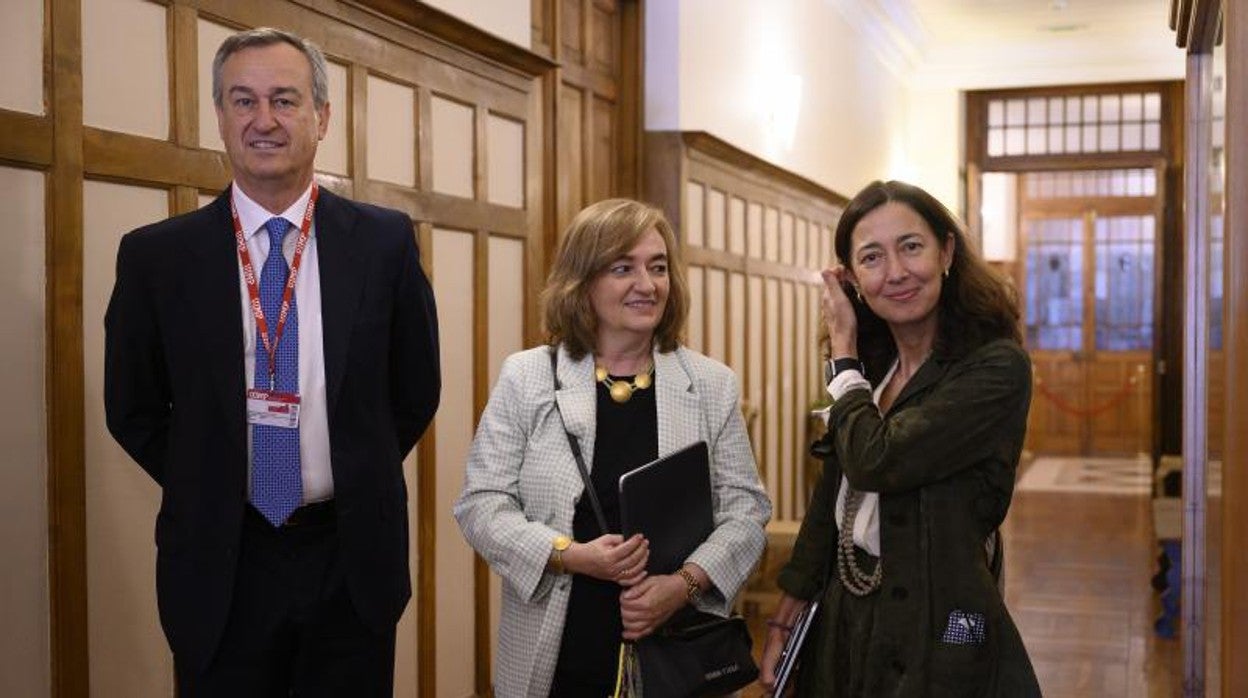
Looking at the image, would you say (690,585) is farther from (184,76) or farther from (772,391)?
(772,391)

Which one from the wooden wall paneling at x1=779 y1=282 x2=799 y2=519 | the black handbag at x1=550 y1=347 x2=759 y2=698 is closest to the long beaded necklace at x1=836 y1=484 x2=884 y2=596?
the black handbag at x1=550 y1=347 x2=759 y2=698

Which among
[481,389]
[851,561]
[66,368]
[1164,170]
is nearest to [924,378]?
[851,561]

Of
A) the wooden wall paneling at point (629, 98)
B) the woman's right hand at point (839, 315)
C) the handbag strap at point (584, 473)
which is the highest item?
A: the wooden wall paneling at point (629, 98)

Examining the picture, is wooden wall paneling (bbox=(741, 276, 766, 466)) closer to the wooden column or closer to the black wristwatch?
the black wristwatch

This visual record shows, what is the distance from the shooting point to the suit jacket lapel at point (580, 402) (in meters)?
2.35

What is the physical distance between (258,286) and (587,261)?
0.60 m

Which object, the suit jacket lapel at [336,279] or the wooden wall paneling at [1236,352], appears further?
the suit jacket lapel at [336,279]

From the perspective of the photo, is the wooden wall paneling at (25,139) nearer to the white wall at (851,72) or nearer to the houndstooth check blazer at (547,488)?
the houndstooth check blazer at (547,488)

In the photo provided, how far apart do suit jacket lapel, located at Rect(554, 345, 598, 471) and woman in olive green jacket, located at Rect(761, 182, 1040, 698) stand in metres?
0.40

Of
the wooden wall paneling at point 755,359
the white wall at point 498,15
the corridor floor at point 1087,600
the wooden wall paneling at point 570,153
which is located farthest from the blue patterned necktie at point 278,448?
the wooden wall paneling at point 755,359

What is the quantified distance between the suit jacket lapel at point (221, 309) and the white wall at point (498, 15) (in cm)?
186

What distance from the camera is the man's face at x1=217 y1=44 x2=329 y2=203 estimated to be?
6.90 ft

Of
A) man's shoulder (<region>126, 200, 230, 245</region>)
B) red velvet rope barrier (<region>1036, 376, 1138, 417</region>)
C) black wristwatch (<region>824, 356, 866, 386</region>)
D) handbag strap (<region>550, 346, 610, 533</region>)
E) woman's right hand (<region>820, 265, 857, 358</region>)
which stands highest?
man's shoulder (<region>126, 200, 230, 245</region>)

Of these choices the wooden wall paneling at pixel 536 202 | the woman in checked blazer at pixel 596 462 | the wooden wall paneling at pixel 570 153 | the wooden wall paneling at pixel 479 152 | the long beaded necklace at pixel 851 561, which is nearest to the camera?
the long beaded necklace at pixel 851 561
